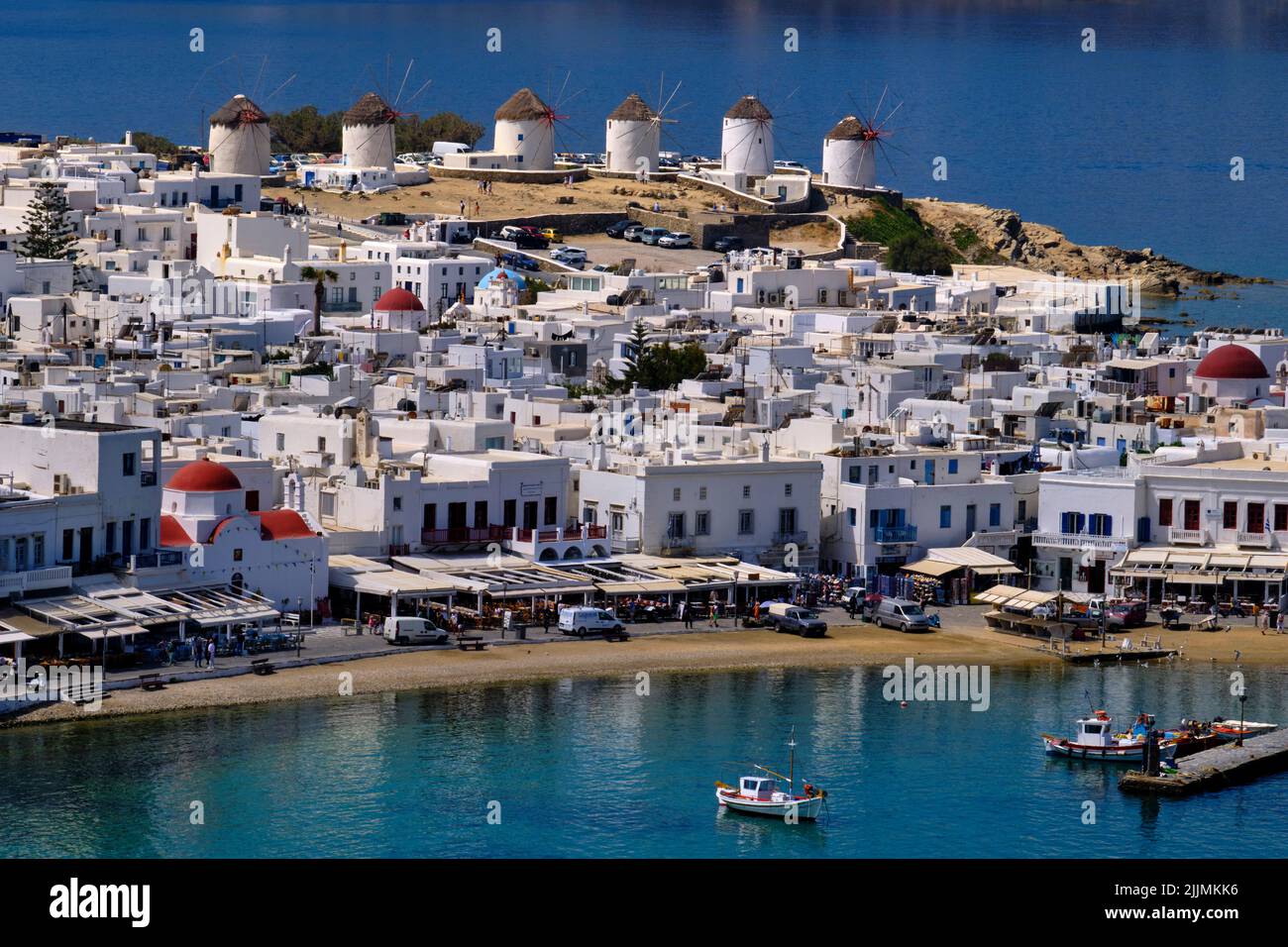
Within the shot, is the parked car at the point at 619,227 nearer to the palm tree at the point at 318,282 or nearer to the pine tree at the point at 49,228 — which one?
the palm tree at the point at 318,282

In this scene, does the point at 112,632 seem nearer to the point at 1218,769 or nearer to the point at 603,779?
Answer: the point at 603,779

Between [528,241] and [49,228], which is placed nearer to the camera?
[49,228]

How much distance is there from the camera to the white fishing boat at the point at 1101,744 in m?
36.5

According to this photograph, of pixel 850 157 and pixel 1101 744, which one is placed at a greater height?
pixel 850 157

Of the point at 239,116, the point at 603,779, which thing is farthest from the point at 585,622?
the point at 239,116

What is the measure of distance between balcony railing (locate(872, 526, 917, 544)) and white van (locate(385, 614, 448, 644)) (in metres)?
9.68

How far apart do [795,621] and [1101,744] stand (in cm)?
726

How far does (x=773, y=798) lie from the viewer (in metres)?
33.0

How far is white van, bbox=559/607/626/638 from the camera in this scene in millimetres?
41281

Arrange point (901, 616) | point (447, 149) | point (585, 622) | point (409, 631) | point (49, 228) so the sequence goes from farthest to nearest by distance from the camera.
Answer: point (447, 149) → point (49, 228) → point (901, 616) → point (585, 622) → point (409, 631)

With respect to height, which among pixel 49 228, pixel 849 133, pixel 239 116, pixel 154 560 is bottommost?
pixel 154 560

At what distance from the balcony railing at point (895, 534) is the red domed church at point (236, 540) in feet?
33.9
